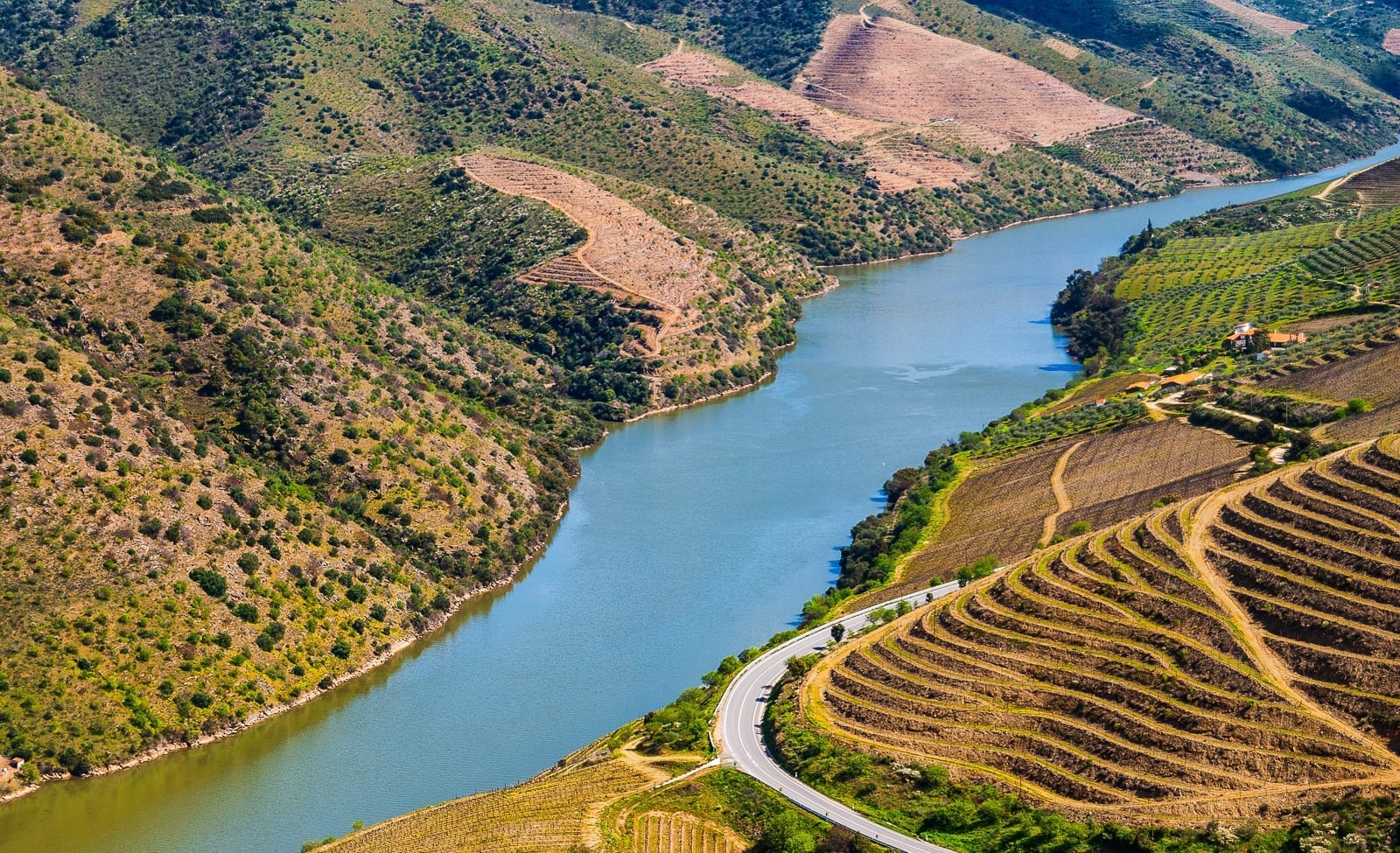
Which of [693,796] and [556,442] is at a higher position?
[693,796]

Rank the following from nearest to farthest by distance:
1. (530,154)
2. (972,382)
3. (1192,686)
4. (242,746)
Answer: (1192,686)
(242,746)
(972,382)
(530,154)

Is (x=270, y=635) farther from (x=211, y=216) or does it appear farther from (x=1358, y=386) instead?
(x=1358, y=386)

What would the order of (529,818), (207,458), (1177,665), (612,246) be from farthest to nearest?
(612,246)
(207,458)
(1177,665)
(529,818)

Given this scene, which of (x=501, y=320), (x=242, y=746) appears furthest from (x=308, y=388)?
(x=501, y=320)

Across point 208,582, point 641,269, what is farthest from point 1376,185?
point 208,582

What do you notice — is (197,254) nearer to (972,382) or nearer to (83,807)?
(83,807)
